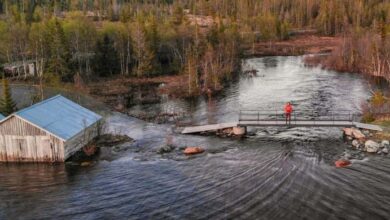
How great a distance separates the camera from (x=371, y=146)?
47469 mm

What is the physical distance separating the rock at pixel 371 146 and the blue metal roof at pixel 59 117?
29380mm

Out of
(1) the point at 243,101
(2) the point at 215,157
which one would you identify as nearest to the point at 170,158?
(2) the point at 215,157

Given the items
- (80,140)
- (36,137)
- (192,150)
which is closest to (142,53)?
(80,140)

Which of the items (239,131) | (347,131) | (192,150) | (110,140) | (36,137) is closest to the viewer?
(36,137)

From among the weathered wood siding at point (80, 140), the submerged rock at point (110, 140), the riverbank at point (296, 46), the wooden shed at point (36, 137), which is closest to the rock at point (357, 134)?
the submerged rock at point (110, 140)

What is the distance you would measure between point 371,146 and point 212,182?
1787 cm

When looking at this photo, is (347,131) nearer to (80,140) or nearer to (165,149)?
(165,149)

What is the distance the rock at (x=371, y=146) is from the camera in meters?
47.2

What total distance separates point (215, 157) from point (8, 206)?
19.7m

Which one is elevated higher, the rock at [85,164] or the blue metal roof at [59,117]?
the blue metal roof at [59,117]

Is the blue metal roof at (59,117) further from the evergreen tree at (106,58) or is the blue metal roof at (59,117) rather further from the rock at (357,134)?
the evergreen tree at (106,58)

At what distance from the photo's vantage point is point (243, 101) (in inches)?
2940

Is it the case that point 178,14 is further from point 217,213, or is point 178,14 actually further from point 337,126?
point 217,213

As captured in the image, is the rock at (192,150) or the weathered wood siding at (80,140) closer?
the weathered wood siding at (80,140)
